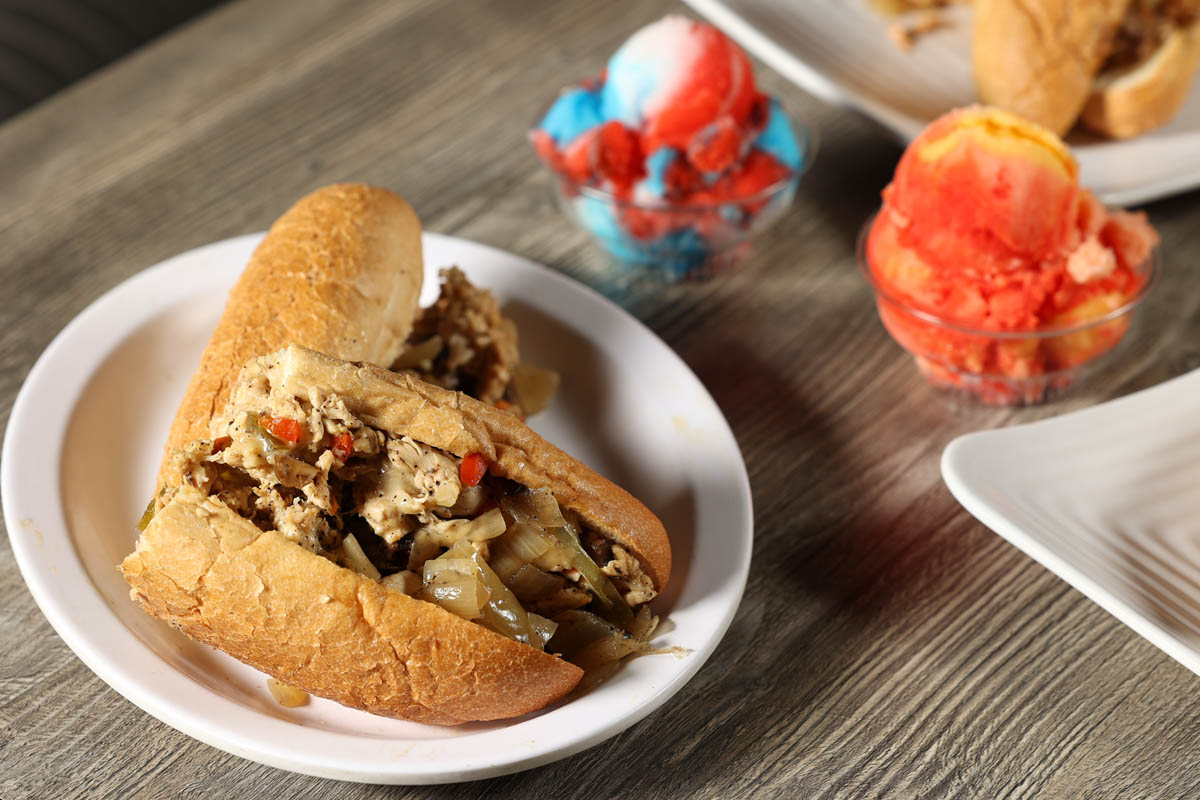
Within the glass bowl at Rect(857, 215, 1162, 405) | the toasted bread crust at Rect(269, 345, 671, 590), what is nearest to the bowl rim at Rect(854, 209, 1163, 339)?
the glass bowl at Rect(857, 215, 1162, 405)

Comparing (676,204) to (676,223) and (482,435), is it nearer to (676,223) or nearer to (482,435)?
(676,223)

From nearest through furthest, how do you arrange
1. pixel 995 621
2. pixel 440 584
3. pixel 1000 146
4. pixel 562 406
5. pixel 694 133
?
pixel 440 584, pixel 995 621, pixel 1000 146, pixel 562 406, pixel 694 133

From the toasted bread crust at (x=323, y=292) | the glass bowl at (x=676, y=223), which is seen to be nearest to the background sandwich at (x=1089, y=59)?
the glass bowl at (x=676, y=223)

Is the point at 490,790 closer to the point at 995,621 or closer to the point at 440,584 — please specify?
the point at 440,584

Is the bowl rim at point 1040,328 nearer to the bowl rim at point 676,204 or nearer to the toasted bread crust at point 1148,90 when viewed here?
the bowl rim at point 676,204

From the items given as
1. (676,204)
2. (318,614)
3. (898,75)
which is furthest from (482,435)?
(898,75)

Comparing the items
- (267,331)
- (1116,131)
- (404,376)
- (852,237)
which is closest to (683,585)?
(404,376)
